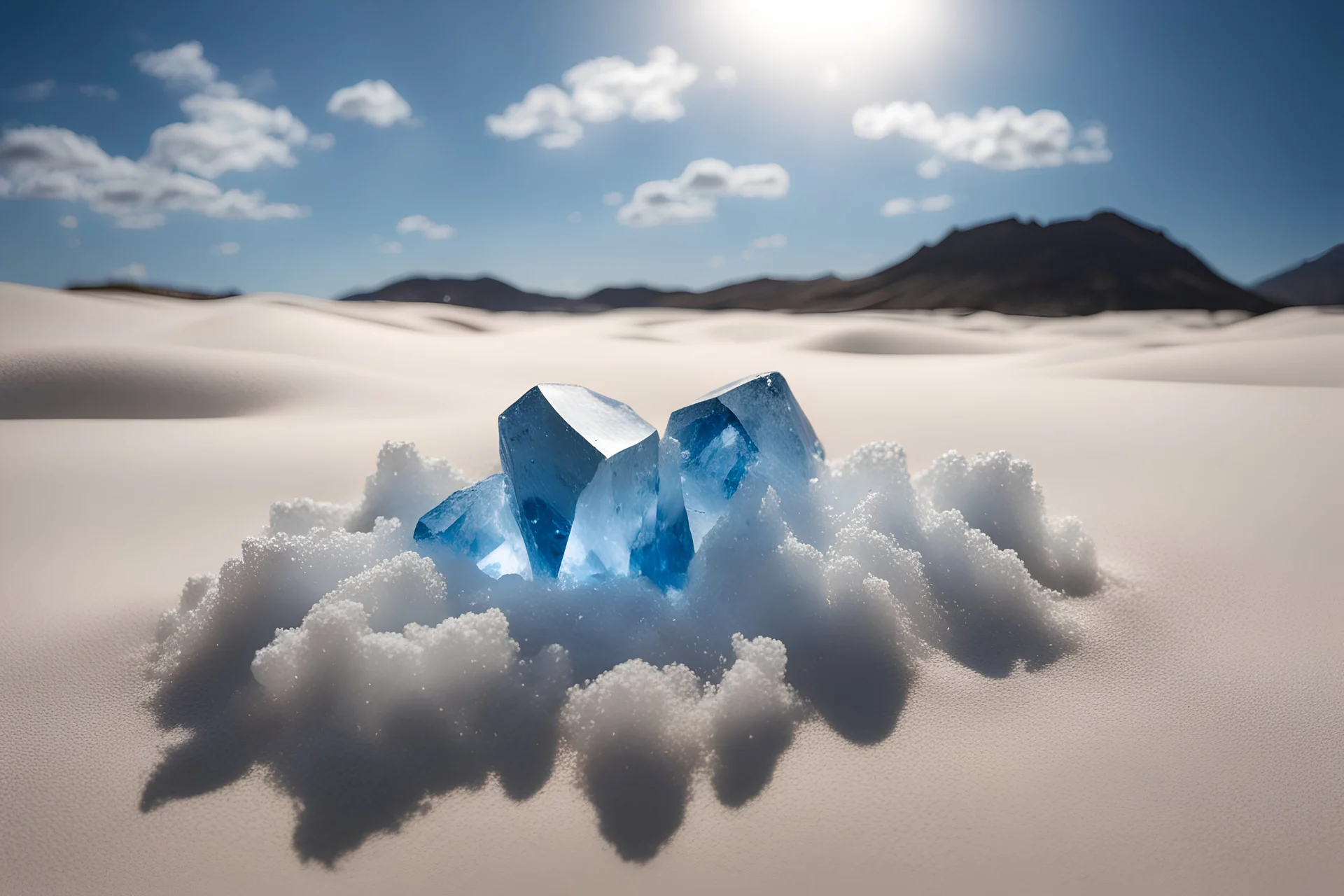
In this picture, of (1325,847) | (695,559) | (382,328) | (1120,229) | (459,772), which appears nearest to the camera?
(1325,847)

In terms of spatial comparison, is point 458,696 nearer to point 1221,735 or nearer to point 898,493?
point 898,493

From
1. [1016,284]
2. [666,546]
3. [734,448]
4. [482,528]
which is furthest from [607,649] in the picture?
[1016,284]

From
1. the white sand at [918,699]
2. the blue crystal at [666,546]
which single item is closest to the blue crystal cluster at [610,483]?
the blue crystal at [666,546]

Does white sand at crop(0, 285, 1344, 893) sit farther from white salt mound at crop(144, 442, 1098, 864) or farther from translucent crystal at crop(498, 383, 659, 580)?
translucent crystal at crop(498, 383, 659, 580)

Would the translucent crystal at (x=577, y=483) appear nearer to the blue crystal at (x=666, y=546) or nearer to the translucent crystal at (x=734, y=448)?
the blue crystal at (x=666, y=546)

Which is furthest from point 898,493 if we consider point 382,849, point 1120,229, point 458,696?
point 1120,229

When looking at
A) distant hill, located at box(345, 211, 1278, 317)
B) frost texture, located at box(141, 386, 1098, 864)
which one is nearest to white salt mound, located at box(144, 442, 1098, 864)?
frost texture, located at box(141, 386, 1098, 864)
